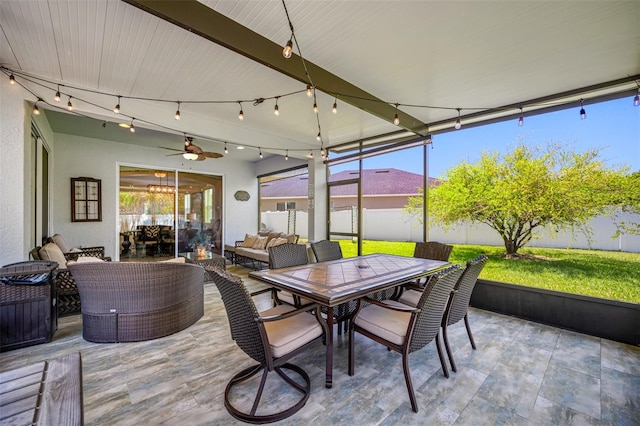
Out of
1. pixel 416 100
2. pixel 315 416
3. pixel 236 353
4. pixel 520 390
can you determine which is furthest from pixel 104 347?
pixel 416 100

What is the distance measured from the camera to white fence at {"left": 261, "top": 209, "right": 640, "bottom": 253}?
3.29 metres

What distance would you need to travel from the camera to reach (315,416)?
5.81 ft

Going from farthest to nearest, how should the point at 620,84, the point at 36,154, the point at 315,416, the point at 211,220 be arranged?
1. the point at 211,220
2. the point at 36,154
3. the point at 620,84
4. the point at 315,416

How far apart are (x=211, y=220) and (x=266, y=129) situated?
145 inches

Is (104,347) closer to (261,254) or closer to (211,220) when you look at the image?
(261,254)

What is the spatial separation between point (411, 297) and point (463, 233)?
7.21ft

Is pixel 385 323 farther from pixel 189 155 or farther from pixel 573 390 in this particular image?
pixel 189 155

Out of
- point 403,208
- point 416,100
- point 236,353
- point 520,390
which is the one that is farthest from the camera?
point 403,208

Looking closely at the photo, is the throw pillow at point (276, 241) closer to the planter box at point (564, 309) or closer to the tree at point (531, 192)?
the tree at point (531, 192)

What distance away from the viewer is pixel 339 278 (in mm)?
2469

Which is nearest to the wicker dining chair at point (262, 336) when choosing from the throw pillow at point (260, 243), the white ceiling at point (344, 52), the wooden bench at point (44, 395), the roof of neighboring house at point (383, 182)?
the wooden bench at point (44, 395)

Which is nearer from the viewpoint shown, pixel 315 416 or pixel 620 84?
pixel 315 416

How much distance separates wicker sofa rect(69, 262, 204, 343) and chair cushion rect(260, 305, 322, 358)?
1498 mm

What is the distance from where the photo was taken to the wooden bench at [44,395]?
88 centimetres
